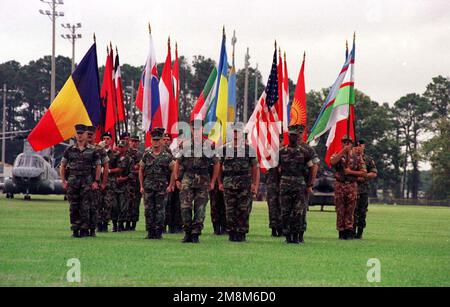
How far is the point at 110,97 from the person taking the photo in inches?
845

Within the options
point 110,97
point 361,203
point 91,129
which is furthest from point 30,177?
point 361,203

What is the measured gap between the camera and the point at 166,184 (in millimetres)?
17750

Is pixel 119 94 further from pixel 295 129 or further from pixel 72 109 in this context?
pixel 295 129

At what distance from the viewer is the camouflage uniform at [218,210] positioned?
1981 cm

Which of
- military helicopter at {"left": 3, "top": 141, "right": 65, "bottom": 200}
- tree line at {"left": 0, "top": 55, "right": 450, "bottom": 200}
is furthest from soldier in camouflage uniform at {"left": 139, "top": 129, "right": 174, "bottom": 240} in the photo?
tree line at {"left": 0, "top": 55, "right": 450, "bottom": 200}

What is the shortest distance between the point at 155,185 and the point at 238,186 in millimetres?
1581

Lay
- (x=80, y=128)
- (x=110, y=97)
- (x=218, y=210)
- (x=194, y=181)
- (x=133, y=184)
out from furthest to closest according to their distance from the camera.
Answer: (x=110, y=97), (x=133, y=184), (x=218, y=210), (x=80, y=128), (x=194, y=181)

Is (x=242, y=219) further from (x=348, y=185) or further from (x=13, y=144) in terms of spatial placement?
(x=13, y=144)
